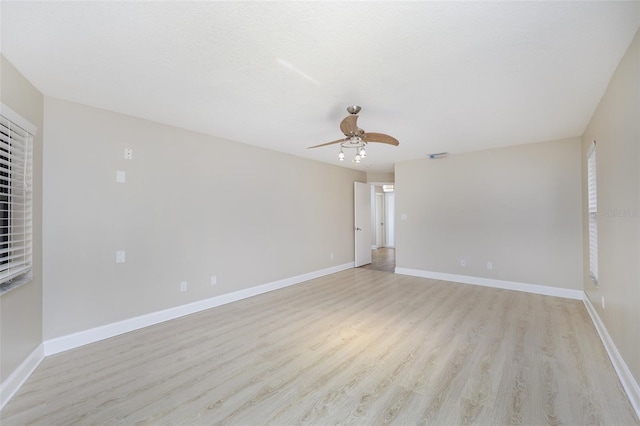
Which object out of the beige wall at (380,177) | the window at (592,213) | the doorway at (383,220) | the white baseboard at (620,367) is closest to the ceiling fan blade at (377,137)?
the window at (592,213)

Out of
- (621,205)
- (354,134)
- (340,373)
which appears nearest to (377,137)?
(354,134)

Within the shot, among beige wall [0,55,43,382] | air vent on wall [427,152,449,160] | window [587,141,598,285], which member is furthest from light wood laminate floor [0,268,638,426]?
air vent on wall [427,152,449,160]

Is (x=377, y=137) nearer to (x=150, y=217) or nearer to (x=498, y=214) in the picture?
(x=150, y=217)

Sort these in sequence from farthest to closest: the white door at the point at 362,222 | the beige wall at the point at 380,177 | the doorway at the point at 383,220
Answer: the doorway at the point at 383,220
the beige wall at the point at 380,177
the white door at the point at 362,222

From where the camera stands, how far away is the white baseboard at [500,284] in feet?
13.2

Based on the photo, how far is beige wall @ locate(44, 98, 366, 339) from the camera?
260 centimetres

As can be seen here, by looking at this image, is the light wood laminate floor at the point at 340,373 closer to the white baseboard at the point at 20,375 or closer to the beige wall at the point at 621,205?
the white baseboard at the point at 20,375

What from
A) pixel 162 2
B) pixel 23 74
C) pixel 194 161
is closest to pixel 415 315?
pixel 194 161

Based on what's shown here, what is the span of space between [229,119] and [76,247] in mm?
2038

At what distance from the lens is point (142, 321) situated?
3068mm

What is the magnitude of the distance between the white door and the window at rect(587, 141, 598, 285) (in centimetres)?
399

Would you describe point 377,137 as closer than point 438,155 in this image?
Yes

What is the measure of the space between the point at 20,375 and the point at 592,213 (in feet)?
19.1

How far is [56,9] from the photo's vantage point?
1467 mm
